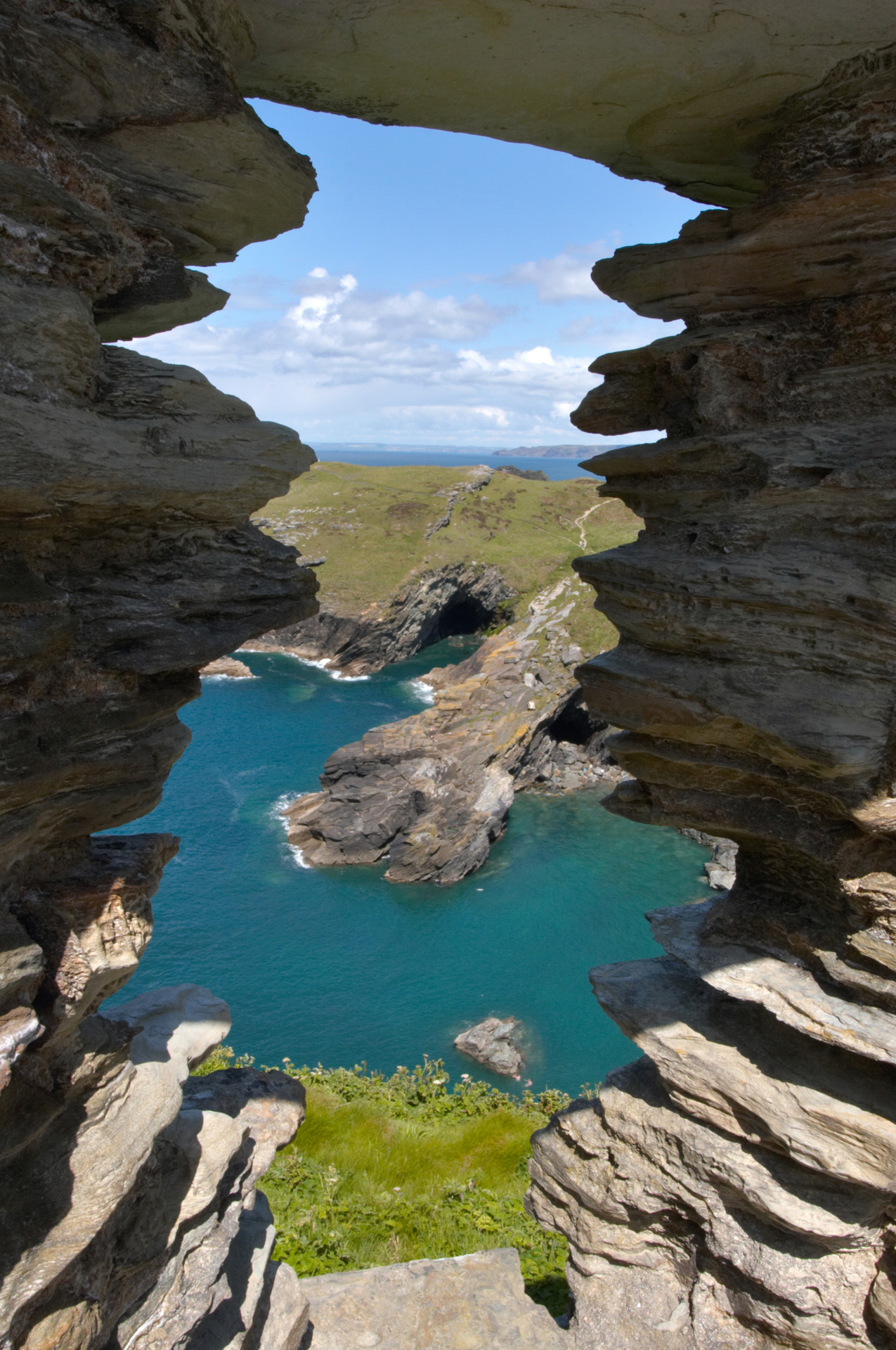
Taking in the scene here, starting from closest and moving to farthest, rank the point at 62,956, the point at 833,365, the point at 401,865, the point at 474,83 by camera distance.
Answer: the point at 62,956, the point at 474,83, the point at 833,365, the point at 401,865

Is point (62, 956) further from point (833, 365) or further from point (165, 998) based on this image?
point (833, 365)

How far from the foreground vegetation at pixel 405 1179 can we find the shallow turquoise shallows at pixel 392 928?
8433 mm

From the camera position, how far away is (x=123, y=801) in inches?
468

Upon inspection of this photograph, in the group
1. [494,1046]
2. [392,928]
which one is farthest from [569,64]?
[392,928]

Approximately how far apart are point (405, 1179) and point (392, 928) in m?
25.6

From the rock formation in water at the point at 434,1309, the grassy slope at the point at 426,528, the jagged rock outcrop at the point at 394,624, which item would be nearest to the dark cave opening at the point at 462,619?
the jagged rock outcrop at the point at 394,624

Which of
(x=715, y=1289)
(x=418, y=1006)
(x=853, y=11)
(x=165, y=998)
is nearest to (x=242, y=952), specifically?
(x=418, y=1006)

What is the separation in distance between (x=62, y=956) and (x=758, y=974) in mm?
10703

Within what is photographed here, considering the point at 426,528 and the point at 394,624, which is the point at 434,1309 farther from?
the point at 426,528

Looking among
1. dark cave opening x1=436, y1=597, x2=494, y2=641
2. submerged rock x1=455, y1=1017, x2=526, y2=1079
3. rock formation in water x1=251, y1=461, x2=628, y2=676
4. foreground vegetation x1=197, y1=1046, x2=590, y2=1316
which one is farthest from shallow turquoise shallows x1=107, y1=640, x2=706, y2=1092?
dark cave opening x1=436, y1=597, x2=494, y2=641

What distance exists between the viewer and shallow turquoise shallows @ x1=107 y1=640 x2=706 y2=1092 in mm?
39938

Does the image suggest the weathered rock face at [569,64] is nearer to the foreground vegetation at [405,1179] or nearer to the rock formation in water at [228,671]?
the foreground vegetation at [405,1179]

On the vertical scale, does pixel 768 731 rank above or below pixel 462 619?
above

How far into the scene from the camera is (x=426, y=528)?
4326 inches
